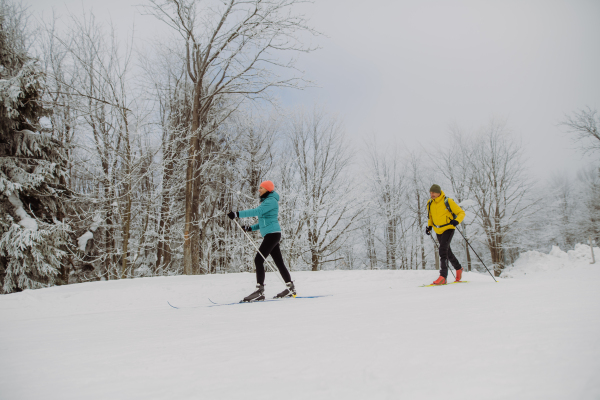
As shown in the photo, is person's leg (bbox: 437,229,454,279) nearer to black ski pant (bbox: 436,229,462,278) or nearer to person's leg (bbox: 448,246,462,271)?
black ski pant (bbox: 436,229,462,278)

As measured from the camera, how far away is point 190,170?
9602 mm

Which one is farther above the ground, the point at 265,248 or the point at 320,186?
the point at 320,186

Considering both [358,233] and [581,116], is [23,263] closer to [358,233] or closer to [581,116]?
[358,233]

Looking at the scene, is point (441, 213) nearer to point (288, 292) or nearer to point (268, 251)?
point (288, 292)

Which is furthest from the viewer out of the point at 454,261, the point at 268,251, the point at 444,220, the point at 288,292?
the point at 454,261

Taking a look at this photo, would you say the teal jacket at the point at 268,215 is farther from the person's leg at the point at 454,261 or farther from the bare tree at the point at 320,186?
the bare tree at the point at 320,186

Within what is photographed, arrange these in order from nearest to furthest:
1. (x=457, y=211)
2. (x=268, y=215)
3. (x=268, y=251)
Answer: (x=268, y=251), (x=268, y=215), (x=457, y=211)

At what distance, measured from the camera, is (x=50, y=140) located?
9883 mm

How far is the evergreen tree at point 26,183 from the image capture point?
8.66 m

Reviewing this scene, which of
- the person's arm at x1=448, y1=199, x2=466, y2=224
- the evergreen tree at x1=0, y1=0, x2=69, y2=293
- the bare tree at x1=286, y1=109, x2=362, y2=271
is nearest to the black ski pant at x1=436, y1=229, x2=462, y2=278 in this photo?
the person's arm at x1=448, y1=199, x2=466, y2=224

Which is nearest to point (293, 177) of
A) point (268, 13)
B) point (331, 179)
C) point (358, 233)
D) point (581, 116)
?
point (331, 179)

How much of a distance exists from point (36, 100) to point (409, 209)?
67.2 ft

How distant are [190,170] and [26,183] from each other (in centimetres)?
486

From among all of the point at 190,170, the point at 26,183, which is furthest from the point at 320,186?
the point at 26,183
